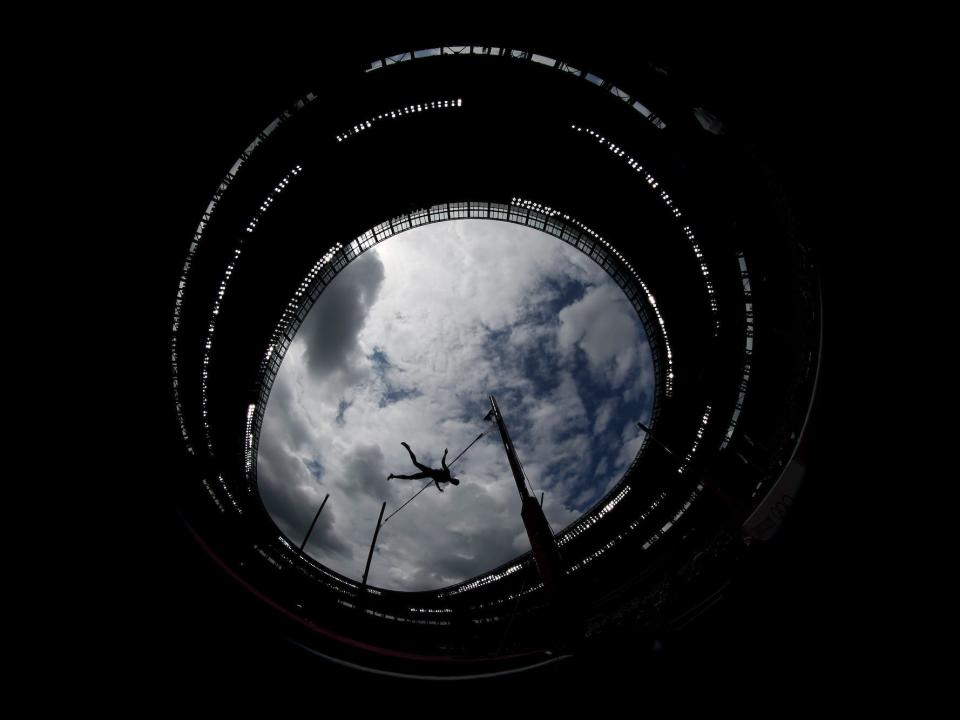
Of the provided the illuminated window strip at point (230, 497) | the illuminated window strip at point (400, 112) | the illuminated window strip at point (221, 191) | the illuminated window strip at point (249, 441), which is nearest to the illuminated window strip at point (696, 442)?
the illuminated window strip at point (400, 112)

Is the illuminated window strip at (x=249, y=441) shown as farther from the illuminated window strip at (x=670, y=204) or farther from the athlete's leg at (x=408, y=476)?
the illuminated window strip at (x=670, y=204)

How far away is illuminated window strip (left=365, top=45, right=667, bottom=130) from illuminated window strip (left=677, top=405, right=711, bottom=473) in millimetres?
16584

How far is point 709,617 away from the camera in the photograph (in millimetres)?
5129

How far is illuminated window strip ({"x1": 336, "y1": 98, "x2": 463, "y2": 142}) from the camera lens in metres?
15.8

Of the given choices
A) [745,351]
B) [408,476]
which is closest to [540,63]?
[745,351]

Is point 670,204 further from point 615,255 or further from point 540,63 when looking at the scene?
point 540,63

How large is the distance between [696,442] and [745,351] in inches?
284

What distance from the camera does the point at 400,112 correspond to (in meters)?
16.0

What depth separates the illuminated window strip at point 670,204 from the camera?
1647cm

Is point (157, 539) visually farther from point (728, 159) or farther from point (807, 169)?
point (728, 159)

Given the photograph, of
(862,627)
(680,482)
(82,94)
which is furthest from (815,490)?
(680,482)

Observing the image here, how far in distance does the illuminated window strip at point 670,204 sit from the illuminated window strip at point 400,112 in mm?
Result: 5969

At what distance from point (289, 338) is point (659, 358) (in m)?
23.9

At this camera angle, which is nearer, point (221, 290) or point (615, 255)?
point (221, 290)
